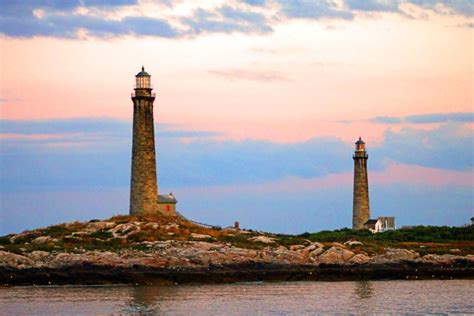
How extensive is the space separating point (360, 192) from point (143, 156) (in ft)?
83.7

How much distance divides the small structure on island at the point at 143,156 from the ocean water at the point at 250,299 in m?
11.2

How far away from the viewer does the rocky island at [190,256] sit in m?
54.5

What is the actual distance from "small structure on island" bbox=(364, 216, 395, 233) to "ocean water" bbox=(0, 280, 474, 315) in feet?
83.0

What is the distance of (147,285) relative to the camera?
54.3m

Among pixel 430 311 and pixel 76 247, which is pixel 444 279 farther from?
pixel 76 247

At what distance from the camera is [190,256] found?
56.8 m

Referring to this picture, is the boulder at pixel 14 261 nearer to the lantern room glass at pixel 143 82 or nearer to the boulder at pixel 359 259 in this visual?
the lantern room glass at pixel 143 82

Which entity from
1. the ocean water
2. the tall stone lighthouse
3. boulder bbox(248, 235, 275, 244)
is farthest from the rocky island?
the tall stone lighthouse

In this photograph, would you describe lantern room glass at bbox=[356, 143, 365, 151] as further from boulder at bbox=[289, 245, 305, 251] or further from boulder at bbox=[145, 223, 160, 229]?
boulder at bbox=[145, 223, 160, 229]

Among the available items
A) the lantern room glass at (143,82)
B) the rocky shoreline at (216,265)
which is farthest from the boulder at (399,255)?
the lantern room glass at (143,82)

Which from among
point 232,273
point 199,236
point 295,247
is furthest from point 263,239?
point 232,273

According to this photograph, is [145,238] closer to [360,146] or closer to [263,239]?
[263,239]

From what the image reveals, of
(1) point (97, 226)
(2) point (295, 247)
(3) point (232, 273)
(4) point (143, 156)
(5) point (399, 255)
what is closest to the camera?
(3) point (232, 273)

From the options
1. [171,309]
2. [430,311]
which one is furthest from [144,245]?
[430,311]
